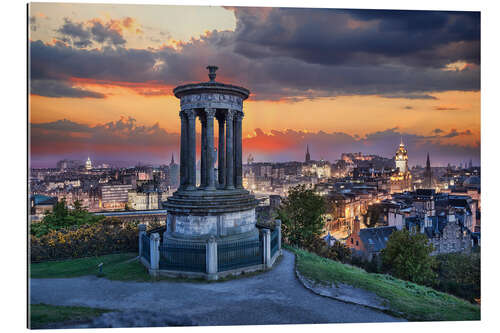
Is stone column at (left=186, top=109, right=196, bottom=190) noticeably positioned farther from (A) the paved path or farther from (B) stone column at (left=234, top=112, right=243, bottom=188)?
(A) the paved path

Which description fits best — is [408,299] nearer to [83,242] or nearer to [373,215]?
[83,242]

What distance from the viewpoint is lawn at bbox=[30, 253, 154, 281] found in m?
12.4

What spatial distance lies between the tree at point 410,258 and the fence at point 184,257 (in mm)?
16693

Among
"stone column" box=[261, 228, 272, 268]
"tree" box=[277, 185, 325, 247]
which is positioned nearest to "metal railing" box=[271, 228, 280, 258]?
"stone column" box=[261, 228, 272, 268]

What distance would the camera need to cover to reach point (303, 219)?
21.0 metres

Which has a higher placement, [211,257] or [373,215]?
[211,257]

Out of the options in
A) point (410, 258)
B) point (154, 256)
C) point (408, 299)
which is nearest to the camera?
point (408, 299)

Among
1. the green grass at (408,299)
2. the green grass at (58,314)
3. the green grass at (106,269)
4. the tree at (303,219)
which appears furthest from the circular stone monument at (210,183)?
the tree at (303,219)

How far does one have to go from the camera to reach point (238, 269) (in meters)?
12.2

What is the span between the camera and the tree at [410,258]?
896 inches

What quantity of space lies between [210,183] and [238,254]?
10.7 ft

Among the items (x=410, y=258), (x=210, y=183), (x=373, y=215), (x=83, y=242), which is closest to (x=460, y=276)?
(x=410, y=258)

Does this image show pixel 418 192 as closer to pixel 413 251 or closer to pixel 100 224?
pixel 413 251

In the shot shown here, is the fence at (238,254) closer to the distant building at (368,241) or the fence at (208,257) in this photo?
the fence at (208,257)
